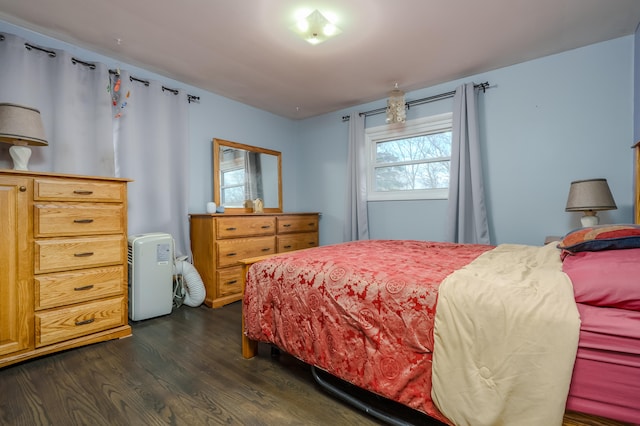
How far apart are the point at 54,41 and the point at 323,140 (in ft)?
9.85

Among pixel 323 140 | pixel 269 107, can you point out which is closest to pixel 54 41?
pixel 269 107

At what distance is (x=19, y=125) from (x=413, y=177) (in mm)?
3570

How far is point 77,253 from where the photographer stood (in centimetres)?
207

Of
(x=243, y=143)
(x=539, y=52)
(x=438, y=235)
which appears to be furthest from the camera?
(x=243, y=143)

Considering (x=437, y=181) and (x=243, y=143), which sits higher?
(x=243, y=143)

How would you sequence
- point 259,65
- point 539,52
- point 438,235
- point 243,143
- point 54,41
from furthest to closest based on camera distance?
point 243,143, point 438,235, point 259,65, point 539,52, point 54,41

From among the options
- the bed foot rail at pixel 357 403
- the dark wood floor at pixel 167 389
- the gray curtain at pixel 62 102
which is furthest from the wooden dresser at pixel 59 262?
the bed foot rail at pixel 357 403

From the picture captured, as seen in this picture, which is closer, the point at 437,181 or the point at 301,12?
the point at 301,12

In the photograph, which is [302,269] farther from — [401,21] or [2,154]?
[2,154]

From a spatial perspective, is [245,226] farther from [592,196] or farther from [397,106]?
[592,196]

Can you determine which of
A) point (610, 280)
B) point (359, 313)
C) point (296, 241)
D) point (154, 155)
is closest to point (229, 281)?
point (296, 241)

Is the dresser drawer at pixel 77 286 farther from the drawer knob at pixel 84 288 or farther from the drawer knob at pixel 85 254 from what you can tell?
the drawer knob at pixel 85 254

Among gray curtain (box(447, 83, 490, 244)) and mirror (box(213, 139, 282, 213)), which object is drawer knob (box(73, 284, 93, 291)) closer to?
mirror (box(213, 139, 282, 213))

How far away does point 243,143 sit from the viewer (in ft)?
12.9
